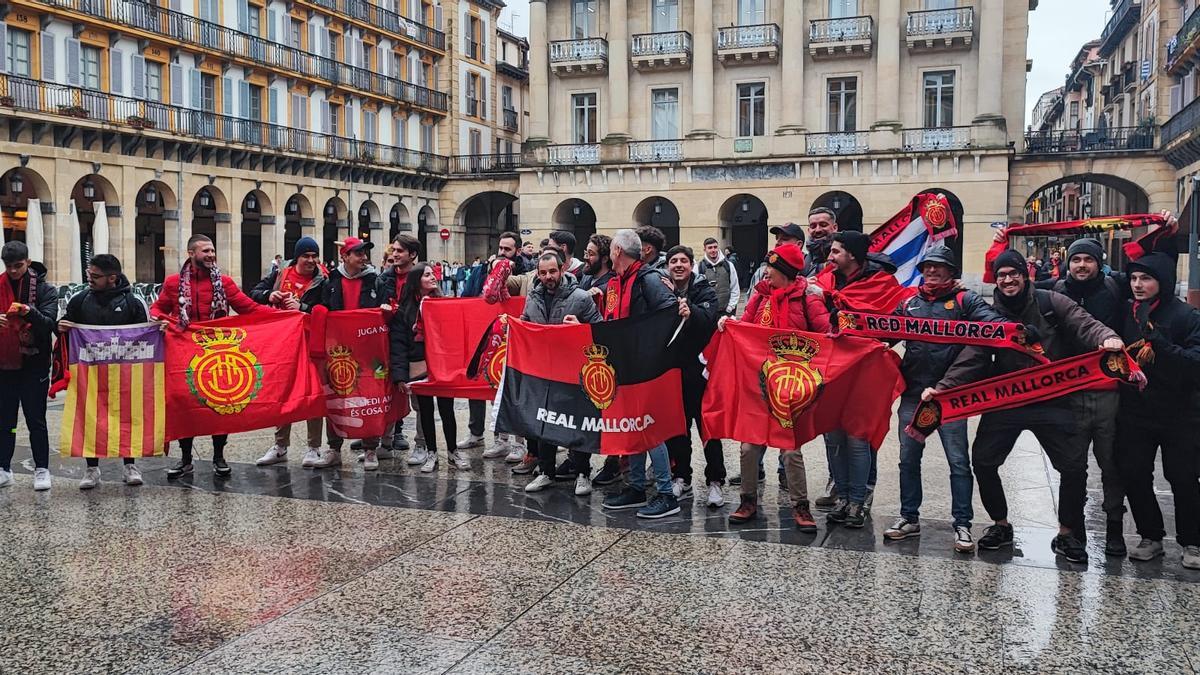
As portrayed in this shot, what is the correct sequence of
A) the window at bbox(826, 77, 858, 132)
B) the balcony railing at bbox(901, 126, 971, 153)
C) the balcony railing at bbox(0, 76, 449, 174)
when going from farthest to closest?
the window at bbox(826, 77, 858, 132) → the balcony railing at bbox(901, 126, 971, 153) → the balcony railing at bbox(0, 76, 449, 174)

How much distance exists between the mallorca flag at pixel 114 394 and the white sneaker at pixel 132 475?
182 millimetres

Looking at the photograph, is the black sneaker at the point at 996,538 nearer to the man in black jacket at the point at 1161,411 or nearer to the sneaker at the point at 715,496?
the man in black jacket at the point at 1161,411

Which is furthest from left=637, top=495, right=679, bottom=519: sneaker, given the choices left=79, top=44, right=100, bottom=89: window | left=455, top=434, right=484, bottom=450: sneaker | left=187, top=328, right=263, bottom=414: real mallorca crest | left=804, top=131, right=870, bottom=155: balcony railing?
left=804, top=131, right=870, bottom=155: balcony railing

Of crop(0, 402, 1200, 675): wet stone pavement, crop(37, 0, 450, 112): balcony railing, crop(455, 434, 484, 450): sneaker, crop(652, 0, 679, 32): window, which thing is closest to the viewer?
crop(0, 402, 1200, 675): wet stone pavement

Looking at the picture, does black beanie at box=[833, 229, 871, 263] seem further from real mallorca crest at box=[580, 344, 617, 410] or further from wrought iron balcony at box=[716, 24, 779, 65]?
wrought iron balcony at box=[716, 24, 779, 65]

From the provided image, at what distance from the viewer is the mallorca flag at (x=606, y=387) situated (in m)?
7.57

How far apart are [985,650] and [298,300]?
21.5 ft

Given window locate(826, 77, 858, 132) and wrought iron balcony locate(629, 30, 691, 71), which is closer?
window locate(826, 77, 858, 132)

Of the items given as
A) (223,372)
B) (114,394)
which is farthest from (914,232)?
(114,394)

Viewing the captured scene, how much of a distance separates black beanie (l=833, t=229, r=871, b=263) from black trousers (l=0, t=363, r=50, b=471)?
6217 millimetres

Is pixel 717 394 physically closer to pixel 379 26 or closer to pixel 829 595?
pixel 829 595

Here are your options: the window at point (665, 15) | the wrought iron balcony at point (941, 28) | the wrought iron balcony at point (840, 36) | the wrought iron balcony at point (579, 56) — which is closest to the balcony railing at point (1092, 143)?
the wrought iron balcony at point (941, 28)

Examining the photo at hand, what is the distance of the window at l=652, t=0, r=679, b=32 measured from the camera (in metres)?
42.8

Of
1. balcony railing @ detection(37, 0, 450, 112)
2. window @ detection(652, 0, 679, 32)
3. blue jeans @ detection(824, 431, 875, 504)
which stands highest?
window @ detection(652, 0, 679, 32)
